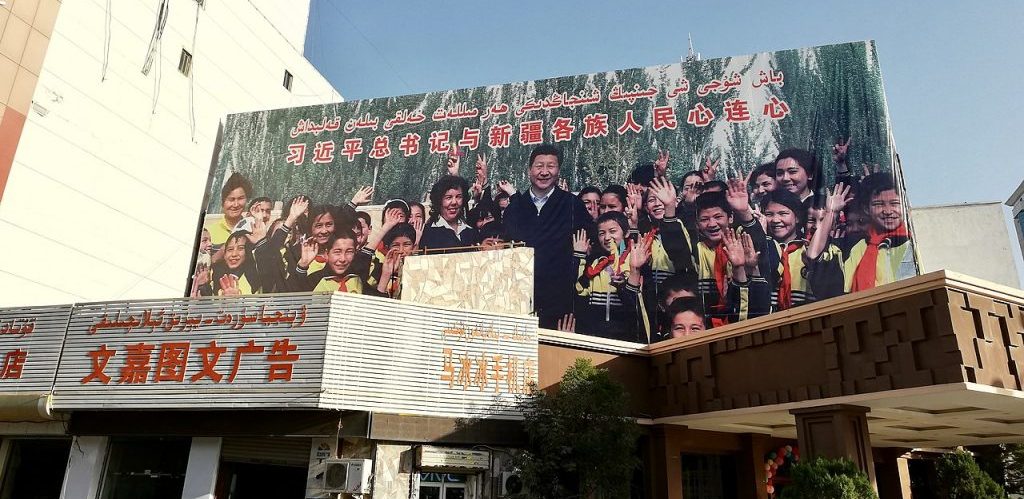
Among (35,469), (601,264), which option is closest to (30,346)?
(35,469)

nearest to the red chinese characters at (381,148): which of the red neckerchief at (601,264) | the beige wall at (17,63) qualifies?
the red neckerchief at (601,264)

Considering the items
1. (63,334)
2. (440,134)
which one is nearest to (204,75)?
(440,134)

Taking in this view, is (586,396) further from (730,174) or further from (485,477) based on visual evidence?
(730,174)

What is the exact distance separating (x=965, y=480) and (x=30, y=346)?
2188cm

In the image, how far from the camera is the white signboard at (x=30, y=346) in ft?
43.2

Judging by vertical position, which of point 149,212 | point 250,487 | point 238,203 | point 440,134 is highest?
point 440,134

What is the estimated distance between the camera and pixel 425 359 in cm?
1299

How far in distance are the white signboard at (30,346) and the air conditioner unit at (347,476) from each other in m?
5.84

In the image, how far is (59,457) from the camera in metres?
14.2

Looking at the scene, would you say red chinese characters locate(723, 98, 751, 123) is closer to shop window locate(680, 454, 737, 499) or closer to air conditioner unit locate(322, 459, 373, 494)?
shop window locate(680, 454, 737, 499)

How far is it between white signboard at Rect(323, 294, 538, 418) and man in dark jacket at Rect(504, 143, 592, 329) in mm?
8013

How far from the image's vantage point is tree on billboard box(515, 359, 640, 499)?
12.3 m

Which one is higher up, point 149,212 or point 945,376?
point 149,212

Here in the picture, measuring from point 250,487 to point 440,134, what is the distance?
14835mm
